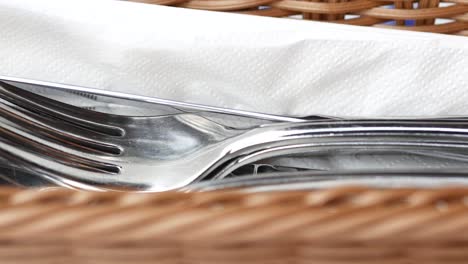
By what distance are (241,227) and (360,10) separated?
22 cm

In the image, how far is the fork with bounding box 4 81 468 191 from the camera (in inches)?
11.5

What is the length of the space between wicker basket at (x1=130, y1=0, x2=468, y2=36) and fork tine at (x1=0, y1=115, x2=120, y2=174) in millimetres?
105

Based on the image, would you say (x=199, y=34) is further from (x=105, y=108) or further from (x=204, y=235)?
(x=204, y=235)

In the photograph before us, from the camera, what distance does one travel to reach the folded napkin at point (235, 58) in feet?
1.04

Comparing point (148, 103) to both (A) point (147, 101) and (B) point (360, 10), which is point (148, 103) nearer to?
(A) point (147, 101)

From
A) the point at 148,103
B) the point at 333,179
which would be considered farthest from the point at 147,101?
the point at 333,179

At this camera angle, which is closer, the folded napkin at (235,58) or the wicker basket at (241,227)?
the wicker basket at (241,227)

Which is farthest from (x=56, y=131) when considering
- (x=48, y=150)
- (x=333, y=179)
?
(x=333, y=179)

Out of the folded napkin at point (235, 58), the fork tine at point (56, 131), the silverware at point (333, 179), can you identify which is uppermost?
the folded napkin at point (235, 58)

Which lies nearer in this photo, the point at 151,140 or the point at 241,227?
the point at 241,227

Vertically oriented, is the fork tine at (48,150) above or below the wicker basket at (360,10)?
below

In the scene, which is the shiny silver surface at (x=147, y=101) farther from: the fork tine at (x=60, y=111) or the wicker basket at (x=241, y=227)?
the wicker basket at (x=241, y=227)

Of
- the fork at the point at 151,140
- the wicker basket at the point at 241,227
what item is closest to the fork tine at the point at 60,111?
the fork at the point at 151,140

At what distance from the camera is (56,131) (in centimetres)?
31
